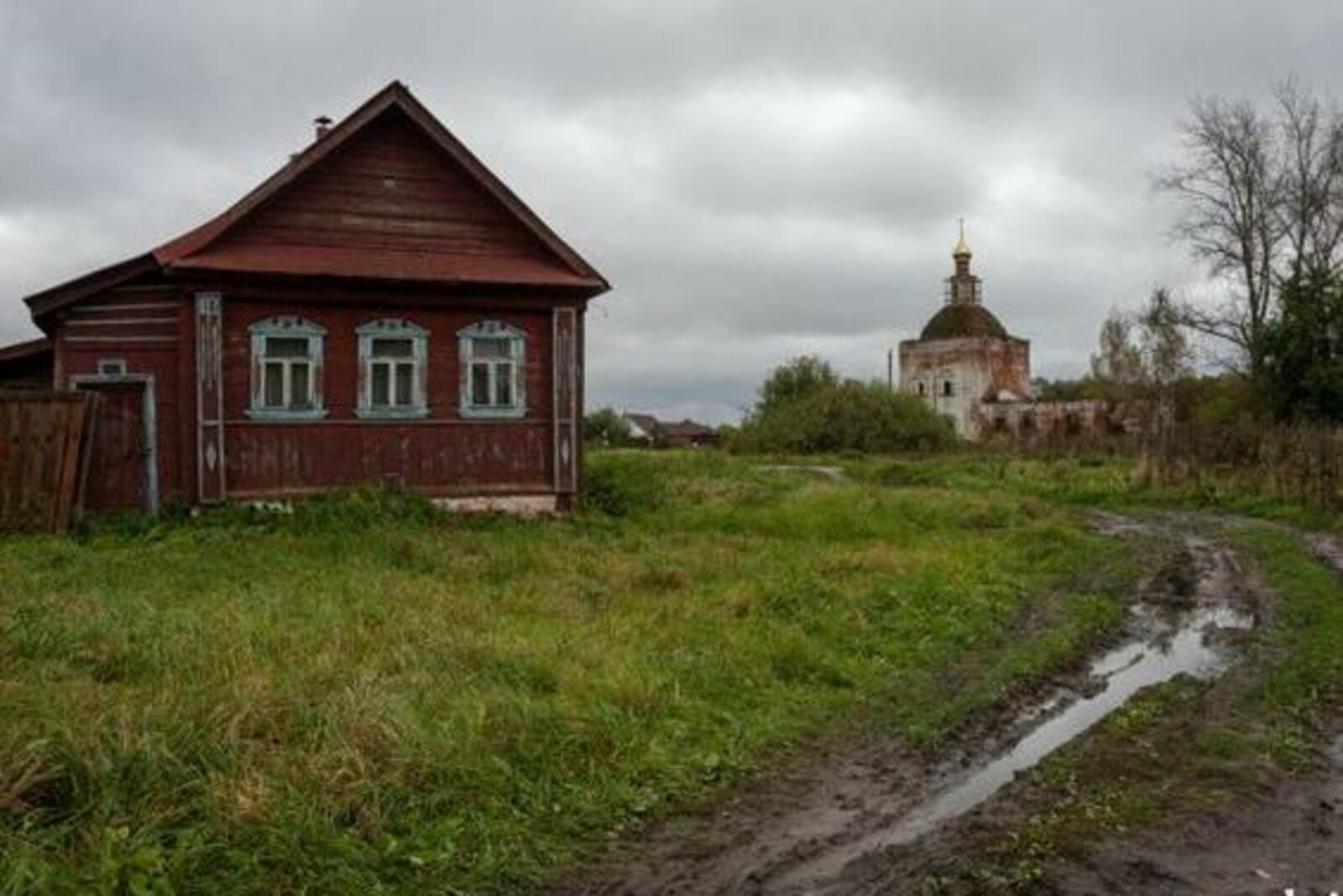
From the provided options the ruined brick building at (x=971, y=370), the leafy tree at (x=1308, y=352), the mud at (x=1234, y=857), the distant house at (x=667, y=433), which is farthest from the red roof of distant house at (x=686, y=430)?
the mud at (x=1234, y=857)

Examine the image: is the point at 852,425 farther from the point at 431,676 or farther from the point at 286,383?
the point at 431,676

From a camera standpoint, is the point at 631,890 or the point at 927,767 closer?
the point at 631,890

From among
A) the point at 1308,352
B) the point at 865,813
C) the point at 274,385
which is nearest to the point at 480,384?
the point at 274,385

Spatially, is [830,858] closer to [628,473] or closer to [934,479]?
[628,473]

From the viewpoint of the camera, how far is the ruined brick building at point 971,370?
201ft

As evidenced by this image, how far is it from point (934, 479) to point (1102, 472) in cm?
437

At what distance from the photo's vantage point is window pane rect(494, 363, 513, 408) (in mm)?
17703

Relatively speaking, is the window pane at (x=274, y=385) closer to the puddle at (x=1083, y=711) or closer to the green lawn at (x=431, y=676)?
the green lawn at (x=431, y=676)

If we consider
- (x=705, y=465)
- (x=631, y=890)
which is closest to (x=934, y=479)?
(x=705, y=465)

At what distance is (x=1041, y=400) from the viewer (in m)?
61.2

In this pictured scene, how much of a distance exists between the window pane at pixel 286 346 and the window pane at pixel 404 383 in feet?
4.39

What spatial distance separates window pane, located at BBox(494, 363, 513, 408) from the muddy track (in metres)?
10.5

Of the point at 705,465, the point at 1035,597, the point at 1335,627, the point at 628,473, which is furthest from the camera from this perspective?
the point at 705,465

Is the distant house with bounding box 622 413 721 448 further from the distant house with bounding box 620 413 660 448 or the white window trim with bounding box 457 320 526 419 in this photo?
the white window trim with bounding box 457 320 526 419
